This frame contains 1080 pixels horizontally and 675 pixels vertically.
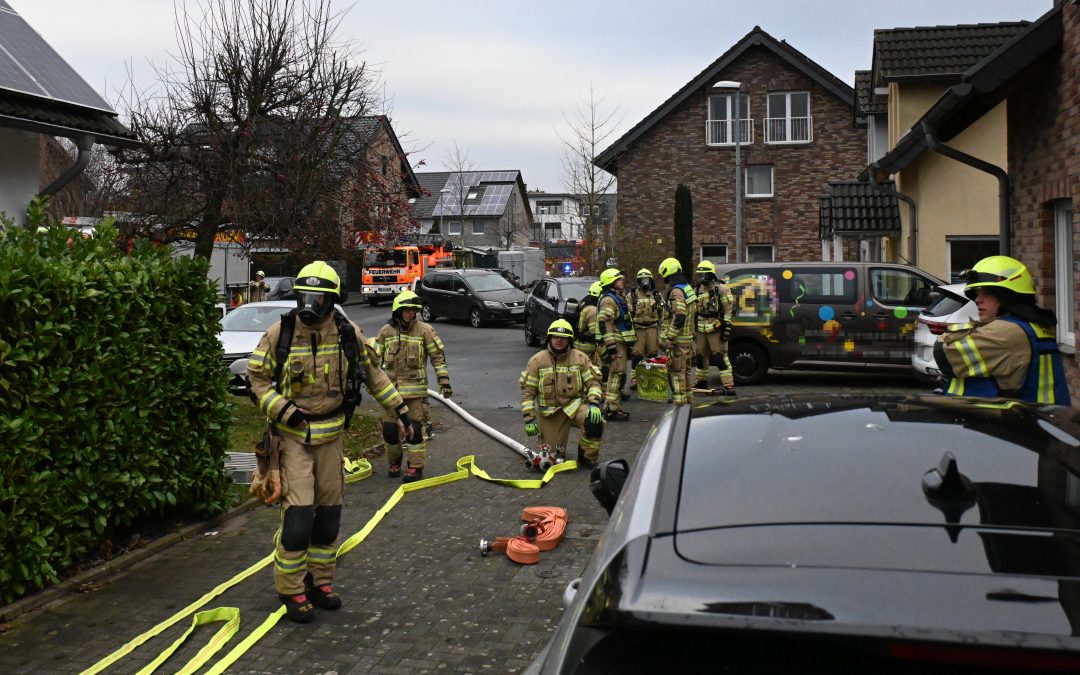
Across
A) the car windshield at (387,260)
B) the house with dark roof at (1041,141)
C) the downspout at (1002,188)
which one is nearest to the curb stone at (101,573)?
the house with dark roof at (1041,141)

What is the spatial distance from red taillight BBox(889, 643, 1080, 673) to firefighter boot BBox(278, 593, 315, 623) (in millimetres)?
4372

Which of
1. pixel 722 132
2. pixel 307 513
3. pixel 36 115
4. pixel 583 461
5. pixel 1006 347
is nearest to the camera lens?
pixel 1006 347

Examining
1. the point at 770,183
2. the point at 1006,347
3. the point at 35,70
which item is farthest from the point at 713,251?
the point at 1006,347

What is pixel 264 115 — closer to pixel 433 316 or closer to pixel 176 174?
pixel 176 174

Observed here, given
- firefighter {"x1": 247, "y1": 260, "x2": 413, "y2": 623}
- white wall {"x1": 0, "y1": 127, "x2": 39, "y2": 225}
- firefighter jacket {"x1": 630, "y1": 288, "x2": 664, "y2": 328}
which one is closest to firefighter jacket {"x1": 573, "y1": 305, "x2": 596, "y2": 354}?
firefighter jacket {"x1": 630, "y1": 288, "x2": 664, "y2": 328}

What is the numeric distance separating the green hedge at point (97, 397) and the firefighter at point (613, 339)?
6.08 meters

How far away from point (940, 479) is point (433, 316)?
2985 centimetres

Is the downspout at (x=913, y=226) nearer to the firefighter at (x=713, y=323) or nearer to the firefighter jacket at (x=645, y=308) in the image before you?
the firefighter at (x=713, y=323)

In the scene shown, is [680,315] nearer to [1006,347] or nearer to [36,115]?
[36,115]

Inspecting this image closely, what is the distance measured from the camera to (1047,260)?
34.2 ft

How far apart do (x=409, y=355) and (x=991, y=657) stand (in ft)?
27.8

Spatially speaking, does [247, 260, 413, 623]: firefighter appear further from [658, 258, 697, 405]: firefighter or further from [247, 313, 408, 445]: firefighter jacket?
[658, 258, 697, 405]: firefighter

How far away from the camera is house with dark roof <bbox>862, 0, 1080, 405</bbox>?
9492 millimetres

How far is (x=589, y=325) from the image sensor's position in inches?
529
